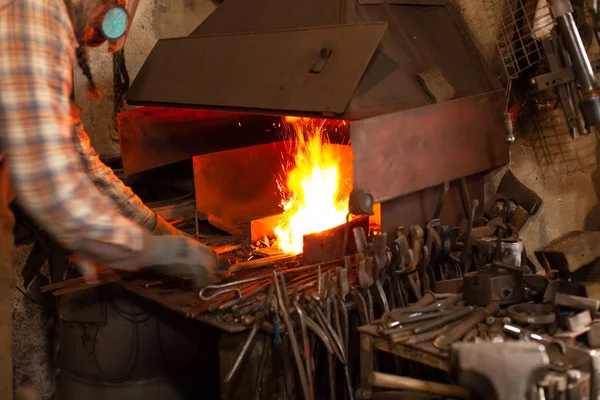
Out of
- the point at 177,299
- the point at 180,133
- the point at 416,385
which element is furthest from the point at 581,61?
the point at 180,133

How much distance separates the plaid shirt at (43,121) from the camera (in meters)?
1.64

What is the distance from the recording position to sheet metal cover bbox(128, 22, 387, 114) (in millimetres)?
2537

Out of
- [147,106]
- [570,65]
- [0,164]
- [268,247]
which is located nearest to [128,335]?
[268,247]

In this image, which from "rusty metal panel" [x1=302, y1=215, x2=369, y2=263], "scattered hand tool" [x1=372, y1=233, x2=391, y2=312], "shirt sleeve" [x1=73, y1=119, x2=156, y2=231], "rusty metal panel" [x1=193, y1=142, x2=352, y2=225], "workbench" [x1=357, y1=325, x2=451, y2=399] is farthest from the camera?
"rusty metal panel" [x1=193, y1=142, x2=352, y2=225]

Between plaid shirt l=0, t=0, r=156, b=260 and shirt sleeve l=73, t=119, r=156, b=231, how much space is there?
0.53 meters

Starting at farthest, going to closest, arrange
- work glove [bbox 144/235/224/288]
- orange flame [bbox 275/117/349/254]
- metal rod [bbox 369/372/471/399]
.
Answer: orange flame [bbox 275/117/349/254] → work glove [bbox 144/235/224/288] → metal rod [bbox 369/372/471/399]

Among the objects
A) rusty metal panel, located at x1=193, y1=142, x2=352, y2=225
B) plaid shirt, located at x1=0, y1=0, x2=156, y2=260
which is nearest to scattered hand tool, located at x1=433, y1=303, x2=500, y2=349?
plaid shirt, located at x1=0, y1=0, x2=156, y2=260

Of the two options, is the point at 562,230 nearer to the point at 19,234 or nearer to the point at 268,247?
the point at 268,247

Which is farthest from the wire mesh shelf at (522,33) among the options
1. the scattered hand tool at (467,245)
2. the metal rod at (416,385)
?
the metal rod at (416,385)

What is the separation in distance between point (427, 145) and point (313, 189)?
955mm

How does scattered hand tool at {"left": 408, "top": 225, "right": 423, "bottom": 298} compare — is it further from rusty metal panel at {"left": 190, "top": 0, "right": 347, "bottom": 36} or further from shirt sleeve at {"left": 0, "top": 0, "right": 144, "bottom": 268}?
shirt sleeve at {"left": 0, "top": 0, "right": 144, "bottom": 268}

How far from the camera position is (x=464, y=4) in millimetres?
3404

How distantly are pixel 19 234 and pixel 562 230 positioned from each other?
267cm

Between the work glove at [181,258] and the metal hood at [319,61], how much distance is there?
68 cm
